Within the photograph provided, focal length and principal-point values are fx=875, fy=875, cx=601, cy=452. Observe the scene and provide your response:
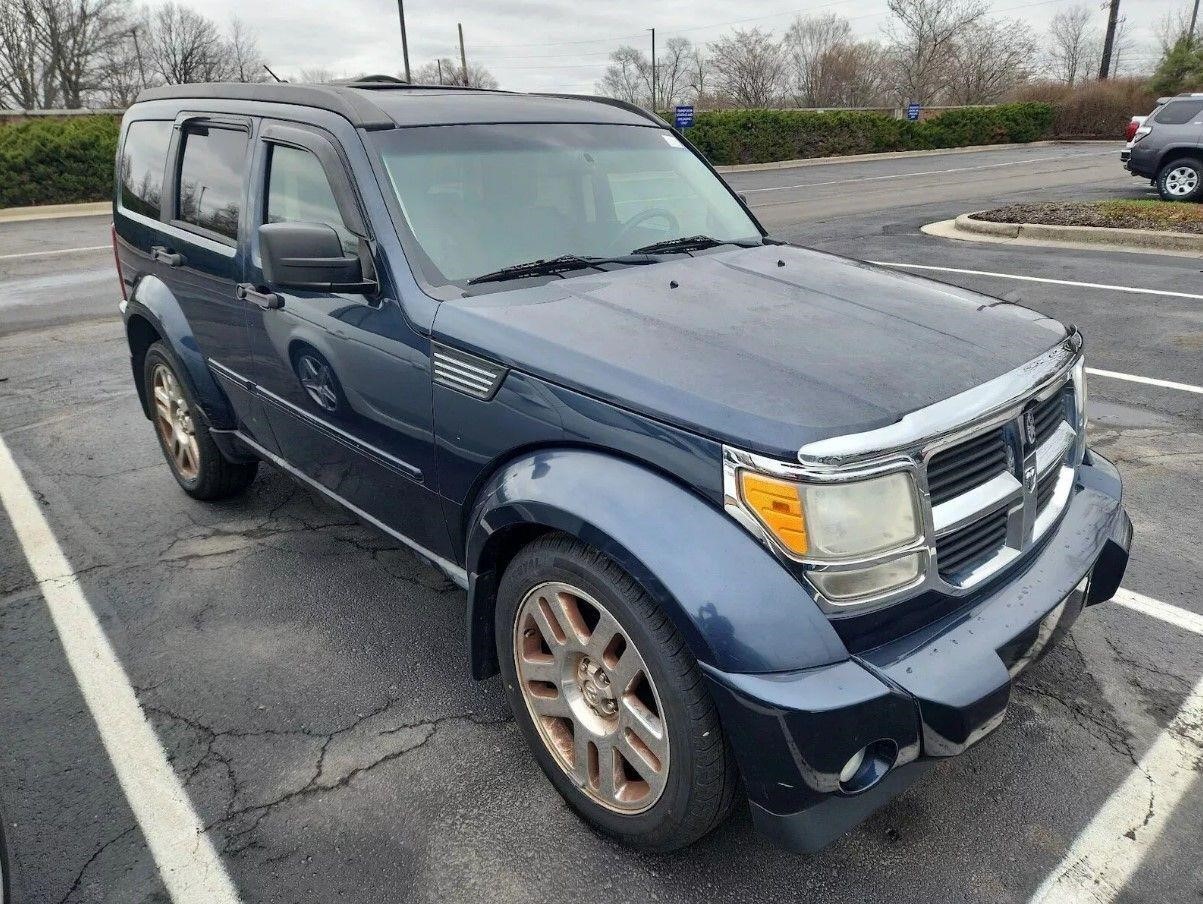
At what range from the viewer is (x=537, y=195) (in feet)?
10.00

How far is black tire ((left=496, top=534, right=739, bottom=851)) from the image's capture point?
77.5 inches

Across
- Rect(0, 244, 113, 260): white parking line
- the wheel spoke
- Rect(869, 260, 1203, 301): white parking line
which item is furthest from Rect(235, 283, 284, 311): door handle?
Rect(0, 244, 113, 260): white parking line

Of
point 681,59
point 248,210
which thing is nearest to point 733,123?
point 248,210

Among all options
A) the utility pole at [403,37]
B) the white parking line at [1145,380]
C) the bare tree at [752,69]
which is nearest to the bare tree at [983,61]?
the bare tree at [752,69]

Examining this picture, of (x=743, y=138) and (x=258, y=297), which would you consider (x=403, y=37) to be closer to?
(x=743, y=138)

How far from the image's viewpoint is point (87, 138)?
20.6 m

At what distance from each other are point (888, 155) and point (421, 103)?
111 feet

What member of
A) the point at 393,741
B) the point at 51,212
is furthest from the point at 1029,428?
the point at 51,212

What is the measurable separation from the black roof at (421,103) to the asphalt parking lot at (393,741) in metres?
1.87

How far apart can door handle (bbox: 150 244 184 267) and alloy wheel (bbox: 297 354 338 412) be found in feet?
3.74

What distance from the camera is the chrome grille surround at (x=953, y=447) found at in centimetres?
187

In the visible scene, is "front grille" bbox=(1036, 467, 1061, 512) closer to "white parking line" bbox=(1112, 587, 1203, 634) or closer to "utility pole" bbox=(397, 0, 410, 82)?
"white parking line" bbox=(1112, 587, 1203, 634)

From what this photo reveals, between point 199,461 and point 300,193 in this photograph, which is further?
point 199,461

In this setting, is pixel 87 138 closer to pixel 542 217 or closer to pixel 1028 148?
pixel 542 217
